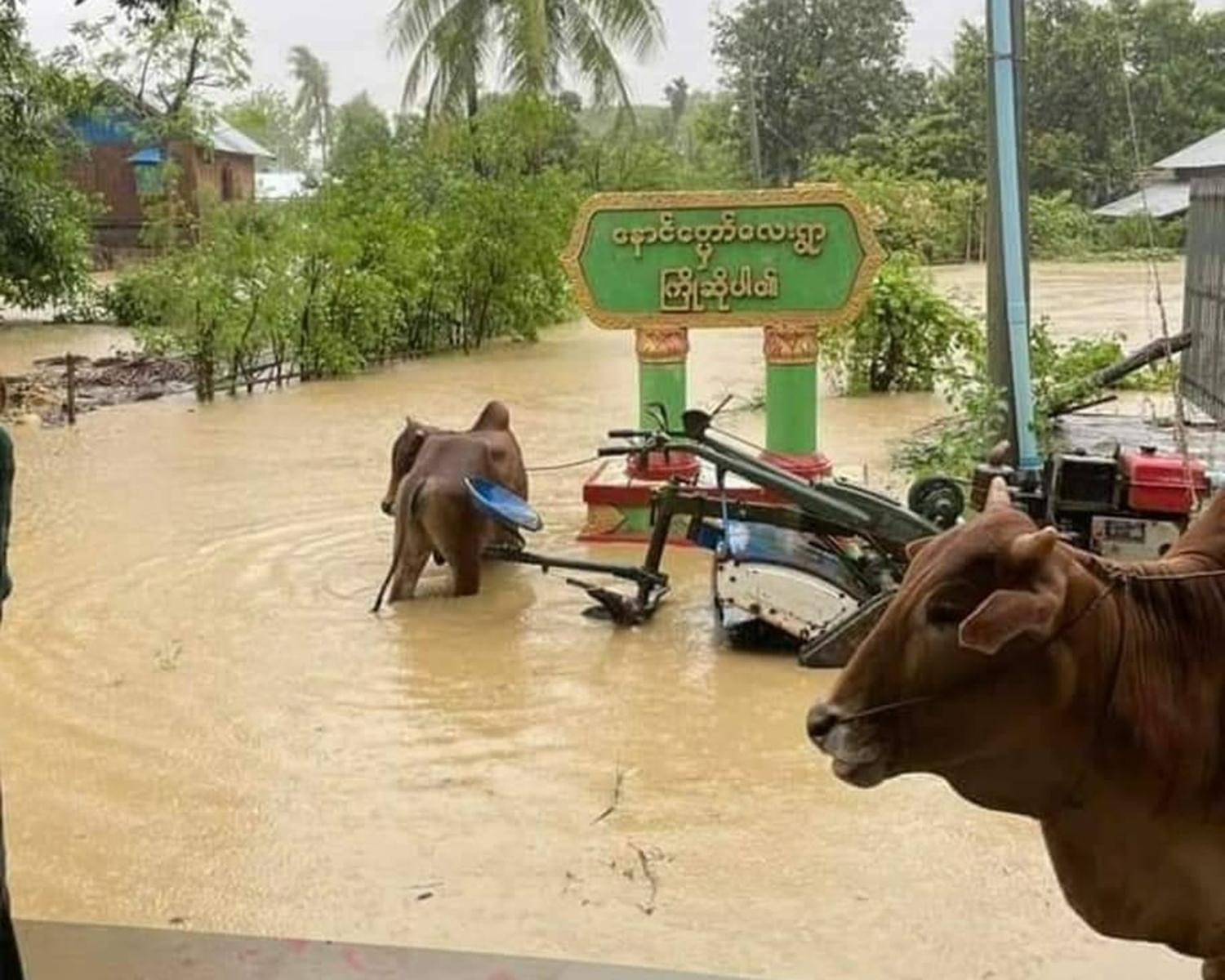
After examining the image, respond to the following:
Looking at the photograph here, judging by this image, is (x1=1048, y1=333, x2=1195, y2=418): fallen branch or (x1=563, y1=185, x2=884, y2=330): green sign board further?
(x1=1048, y1=333, x2=1195, y2=418): fallen branch

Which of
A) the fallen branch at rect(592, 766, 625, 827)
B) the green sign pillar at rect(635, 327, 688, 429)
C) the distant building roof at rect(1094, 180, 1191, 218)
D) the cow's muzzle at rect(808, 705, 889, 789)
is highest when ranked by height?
the distant building roof at rect(1094, 180, 1191, 218)

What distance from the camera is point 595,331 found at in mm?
21438

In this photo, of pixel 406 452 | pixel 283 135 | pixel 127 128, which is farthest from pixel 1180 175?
pixel 283 135

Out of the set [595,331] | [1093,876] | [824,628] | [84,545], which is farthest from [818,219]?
[595,331]

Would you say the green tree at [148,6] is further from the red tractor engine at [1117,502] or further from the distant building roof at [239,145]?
the distant building roof at [239,145]

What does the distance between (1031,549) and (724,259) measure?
23.0ft

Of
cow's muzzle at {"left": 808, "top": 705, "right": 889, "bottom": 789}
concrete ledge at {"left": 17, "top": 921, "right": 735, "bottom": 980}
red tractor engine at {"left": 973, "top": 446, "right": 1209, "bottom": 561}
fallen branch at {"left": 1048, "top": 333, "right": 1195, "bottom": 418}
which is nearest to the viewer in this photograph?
cow's muzzle at {"left": 808, "top": 705, "right": 889, "bottom": 789}

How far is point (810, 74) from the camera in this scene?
118ft

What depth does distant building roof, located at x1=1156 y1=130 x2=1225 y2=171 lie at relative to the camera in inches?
352

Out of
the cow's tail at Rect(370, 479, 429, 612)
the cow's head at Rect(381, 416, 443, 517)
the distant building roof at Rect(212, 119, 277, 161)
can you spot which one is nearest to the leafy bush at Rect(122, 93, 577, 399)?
the cow's head at Rect(381, 416, 443, 517)

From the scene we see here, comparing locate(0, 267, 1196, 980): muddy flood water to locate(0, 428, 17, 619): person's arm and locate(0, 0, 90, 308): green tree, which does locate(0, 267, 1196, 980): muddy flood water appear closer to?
locate(0, 428, 17, 619): person's arm

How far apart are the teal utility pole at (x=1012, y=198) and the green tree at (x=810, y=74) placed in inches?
1099

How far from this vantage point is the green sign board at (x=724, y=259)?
8398 millimetres

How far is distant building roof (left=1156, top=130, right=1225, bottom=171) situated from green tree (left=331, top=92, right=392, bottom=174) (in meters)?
18.7
